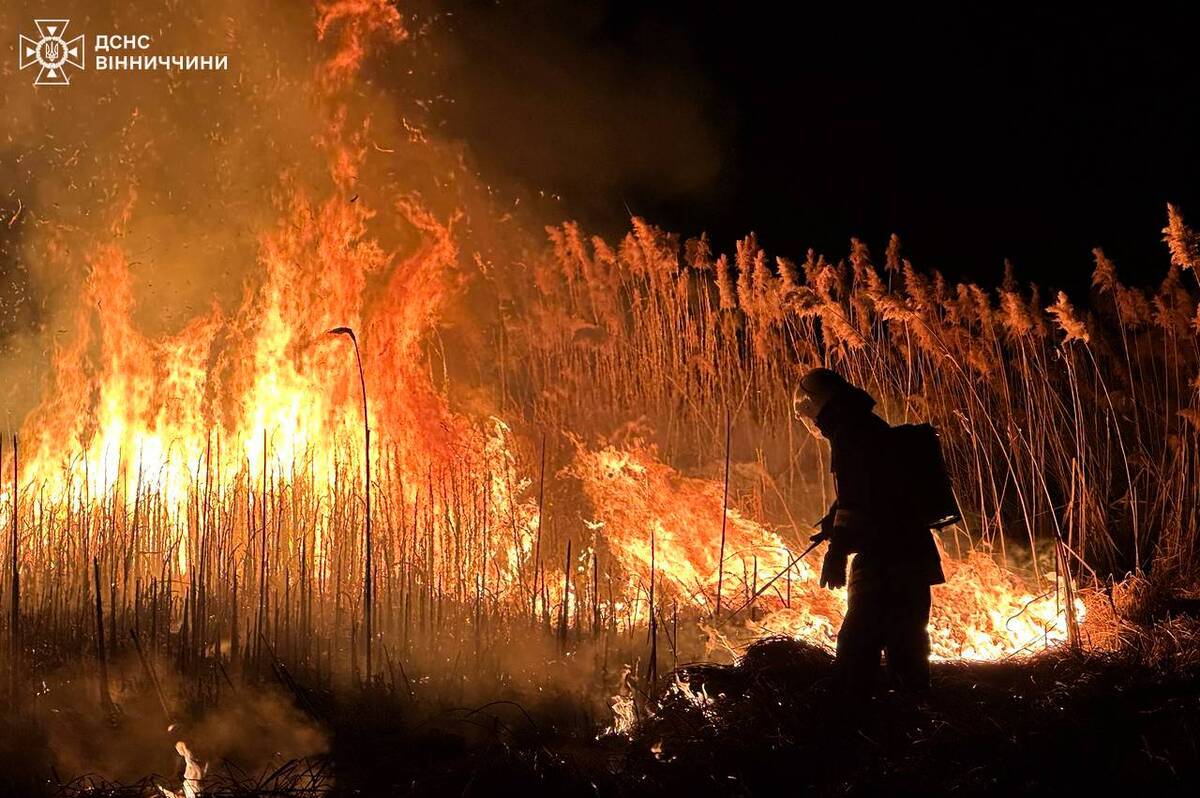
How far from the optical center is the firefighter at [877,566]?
4.10 metres

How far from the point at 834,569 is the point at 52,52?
7.88 meters

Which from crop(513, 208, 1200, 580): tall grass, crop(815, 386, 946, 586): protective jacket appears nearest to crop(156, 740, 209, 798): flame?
crop(815, 386, 946, 586): protective jacket

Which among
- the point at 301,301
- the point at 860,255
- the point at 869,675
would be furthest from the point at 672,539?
the point at 301,301

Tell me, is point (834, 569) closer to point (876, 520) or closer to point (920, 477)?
point (876, 520)

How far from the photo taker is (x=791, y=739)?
389cm

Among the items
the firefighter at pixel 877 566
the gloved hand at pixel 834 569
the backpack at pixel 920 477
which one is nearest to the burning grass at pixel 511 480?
the firefighter at pixel 877 566

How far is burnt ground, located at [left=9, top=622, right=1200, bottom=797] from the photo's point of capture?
3.51 metres

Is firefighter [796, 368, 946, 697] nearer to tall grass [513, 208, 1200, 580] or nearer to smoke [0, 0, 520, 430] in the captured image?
tall grass [513, 208, 1200, 580]

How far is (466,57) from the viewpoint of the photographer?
778cm

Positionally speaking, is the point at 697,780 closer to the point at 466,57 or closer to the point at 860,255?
the point at 860,255

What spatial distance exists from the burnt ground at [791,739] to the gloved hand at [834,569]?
19.5 inches

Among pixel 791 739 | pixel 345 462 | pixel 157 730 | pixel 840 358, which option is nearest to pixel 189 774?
pixel 157 730

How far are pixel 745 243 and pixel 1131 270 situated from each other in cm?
506

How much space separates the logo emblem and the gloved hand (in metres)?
7.46
